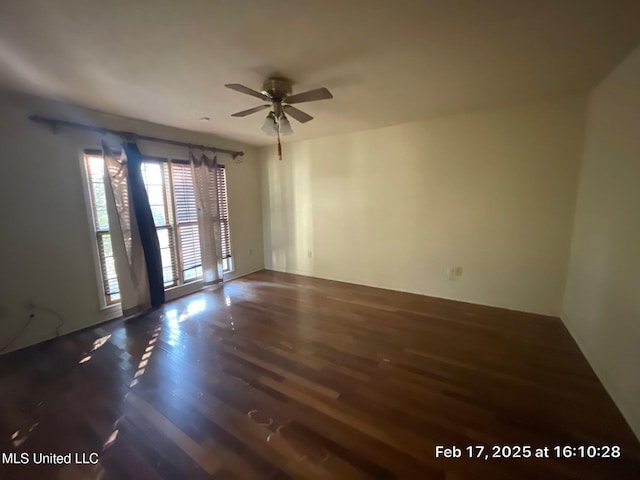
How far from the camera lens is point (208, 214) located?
417cm

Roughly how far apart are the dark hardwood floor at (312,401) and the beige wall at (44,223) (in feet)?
1.05

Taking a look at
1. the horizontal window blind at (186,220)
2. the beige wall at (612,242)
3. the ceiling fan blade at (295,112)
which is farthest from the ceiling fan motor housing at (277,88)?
the beige wall at (612,242)

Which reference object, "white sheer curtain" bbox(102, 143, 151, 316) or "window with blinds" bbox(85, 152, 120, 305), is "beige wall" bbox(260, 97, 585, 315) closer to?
"white sheer curtain" bbox(102, 143, 151, 316)

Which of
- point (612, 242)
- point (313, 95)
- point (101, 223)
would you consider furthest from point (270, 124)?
point (612, 242)

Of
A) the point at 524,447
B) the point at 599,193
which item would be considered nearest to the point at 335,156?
the point at 599,193

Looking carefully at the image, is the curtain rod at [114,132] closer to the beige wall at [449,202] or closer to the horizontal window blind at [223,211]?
the horizontal window blind at [223,211]

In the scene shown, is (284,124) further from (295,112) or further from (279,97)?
(279,97)

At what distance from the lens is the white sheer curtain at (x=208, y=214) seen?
13.2ft

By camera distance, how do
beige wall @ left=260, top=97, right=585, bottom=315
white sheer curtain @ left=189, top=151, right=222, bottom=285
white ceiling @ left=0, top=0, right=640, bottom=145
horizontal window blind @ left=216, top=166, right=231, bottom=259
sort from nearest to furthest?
white ceiling @ left=0, top=0, right=640, bottom=145 < beige wall @ left=260, top=97, right=585, bottom=315 < white sheer curtain @ left=189, top=151, right=222, bottom=285 < horizontal window blind @ left=216, top=166, right=231, bottom=259

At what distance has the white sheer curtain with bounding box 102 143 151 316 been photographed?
312cm

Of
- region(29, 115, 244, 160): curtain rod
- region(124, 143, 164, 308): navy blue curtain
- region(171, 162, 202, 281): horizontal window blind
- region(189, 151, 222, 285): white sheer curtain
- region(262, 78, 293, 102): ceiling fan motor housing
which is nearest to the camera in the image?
region(262, 78, 293, 102): ceiling fan motor housing

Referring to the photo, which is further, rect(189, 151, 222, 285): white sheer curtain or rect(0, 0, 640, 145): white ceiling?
rect(189, 151, 222, 285): white sheer curtain

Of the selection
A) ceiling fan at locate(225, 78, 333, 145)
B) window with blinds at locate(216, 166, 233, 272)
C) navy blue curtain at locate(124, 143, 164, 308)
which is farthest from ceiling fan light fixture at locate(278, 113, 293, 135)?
window with blinds at locate(216, 166, 233, 272)

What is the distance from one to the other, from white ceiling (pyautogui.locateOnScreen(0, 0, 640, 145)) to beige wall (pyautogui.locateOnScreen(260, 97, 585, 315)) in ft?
1.80
